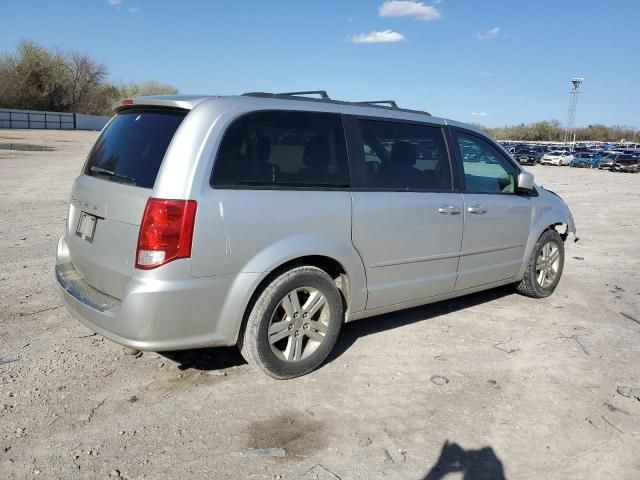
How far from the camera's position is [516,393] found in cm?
372

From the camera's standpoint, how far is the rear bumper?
122 inches

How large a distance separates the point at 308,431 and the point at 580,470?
149cm

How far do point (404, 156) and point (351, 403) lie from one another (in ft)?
6.58

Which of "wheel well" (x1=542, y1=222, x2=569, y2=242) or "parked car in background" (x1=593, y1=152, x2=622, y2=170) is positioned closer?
"wheel well" (x1=542, y1=222, x2=569, y2=242)

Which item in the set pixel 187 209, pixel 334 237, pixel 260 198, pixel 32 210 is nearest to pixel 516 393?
pixel 334 237

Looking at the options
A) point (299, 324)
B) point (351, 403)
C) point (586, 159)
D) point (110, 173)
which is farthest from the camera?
point (586, 159)

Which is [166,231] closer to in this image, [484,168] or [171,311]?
[171,311]

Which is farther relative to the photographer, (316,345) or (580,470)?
(316,345)

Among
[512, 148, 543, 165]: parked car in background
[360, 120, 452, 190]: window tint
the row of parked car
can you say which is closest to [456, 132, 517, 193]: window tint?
[360, 120, 452, 190]: window tint

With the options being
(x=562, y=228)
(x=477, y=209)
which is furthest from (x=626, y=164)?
(x=477, y=209)

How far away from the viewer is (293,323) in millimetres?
3682

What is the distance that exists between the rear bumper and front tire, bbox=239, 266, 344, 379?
0.53ft

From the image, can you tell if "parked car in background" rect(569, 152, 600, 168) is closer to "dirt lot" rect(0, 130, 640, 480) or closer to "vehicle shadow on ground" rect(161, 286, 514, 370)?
"vehicle shadow on ground" rect(161, 286, 514, 370)

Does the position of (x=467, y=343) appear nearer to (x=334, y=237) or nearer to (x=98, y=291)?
(x=334, y=237)
